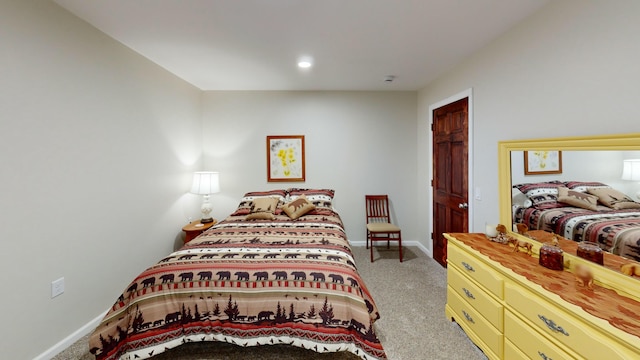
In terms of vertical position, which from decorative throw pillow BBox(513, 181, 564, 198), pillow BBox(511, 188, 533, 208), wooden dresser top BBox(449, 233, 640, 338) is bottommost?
wooden dresser top BBox(449, 233, 640, 338)

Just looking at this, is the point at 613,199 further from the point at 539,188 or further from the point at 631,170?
the point at 539,188

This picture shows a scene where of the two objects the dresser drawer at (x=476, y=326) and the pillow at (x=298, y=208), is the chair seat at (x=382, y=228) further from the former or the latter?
the dresser drawer at (x=476, y=326)

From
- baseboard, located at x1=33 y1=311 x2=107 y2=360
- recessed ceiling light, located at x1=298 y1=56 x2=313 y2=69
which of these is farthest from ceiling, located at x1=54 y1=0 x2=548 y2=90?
baseboard, located at x1=33 y1=311 x2=107 y2=360

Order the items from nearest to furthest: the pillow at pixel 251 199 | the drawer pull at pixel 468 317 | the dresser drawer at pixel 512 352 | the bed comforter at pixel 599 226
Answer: the bed comforter at pixel 599 226 → the dresser drawer at pixel 512 352 → the drawer pull at pixel 468 317 → the pillow at pixel 251 199

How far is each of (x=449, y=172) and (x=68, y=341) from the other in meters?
4.05

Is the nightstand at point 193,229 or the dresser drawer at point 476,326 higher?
the nightstand at point 193,229

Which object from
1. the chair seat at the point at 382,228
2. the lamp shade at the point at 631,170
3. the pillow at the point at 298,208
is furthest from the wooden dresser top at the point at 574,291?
the pillow at the point at 298,208

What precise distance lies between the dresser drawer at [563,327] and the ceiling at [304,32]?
1.97 metres

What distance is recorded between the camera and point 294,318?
173cm

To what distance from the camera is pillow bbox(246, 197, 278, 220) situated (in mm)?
3135

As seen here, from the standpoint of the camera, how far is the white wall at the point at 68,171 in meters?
1.64

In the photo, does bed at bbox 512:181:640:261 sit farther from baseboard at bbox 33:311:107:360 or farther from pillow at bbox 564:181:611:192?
baseboard at bbox 33:311:107:360

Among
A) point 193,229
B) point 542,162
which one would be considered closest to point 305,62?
point 542,162

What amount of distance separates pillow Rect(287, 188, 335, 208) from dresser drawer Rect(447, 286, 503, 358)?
6.10ft
